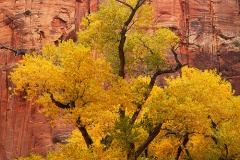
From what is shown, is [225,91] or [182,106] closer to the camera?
[182,106]

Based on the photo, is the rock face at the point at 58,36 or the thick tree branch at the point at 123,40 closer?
the thick tree branch at the point at 123,40

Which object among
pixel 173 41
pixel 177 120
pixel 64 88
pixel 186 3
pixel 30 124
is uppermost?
pixel 186 3

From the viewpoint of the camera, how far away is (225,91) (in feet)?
95.4

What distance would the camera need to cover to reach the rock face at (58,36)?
120ft

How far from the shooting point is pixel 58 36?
38906 millimetres

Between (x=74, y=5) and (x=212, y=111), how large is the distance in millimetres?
23026

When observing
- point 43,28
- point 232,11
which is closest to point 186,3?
point 232,11

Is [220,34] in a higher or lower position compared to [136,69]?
higher

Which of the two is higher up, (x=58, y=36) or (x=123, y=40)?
(x=58, y=36)

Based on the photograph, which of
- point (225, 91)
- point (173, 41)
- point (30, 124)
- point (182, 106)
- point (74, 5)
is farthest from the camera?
point (74, 5)

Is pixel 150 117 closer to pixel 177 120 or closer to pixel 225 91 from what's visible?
pixel 177 120

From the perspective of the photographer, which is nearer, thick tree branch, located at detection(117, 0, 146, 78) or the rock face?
thick tree branch, located at detection(117, 0, 146, 78)

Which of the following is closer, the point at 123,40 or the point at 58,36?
the point at 123,40

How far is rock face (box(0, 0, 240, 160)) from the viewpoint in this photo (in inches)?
1444
